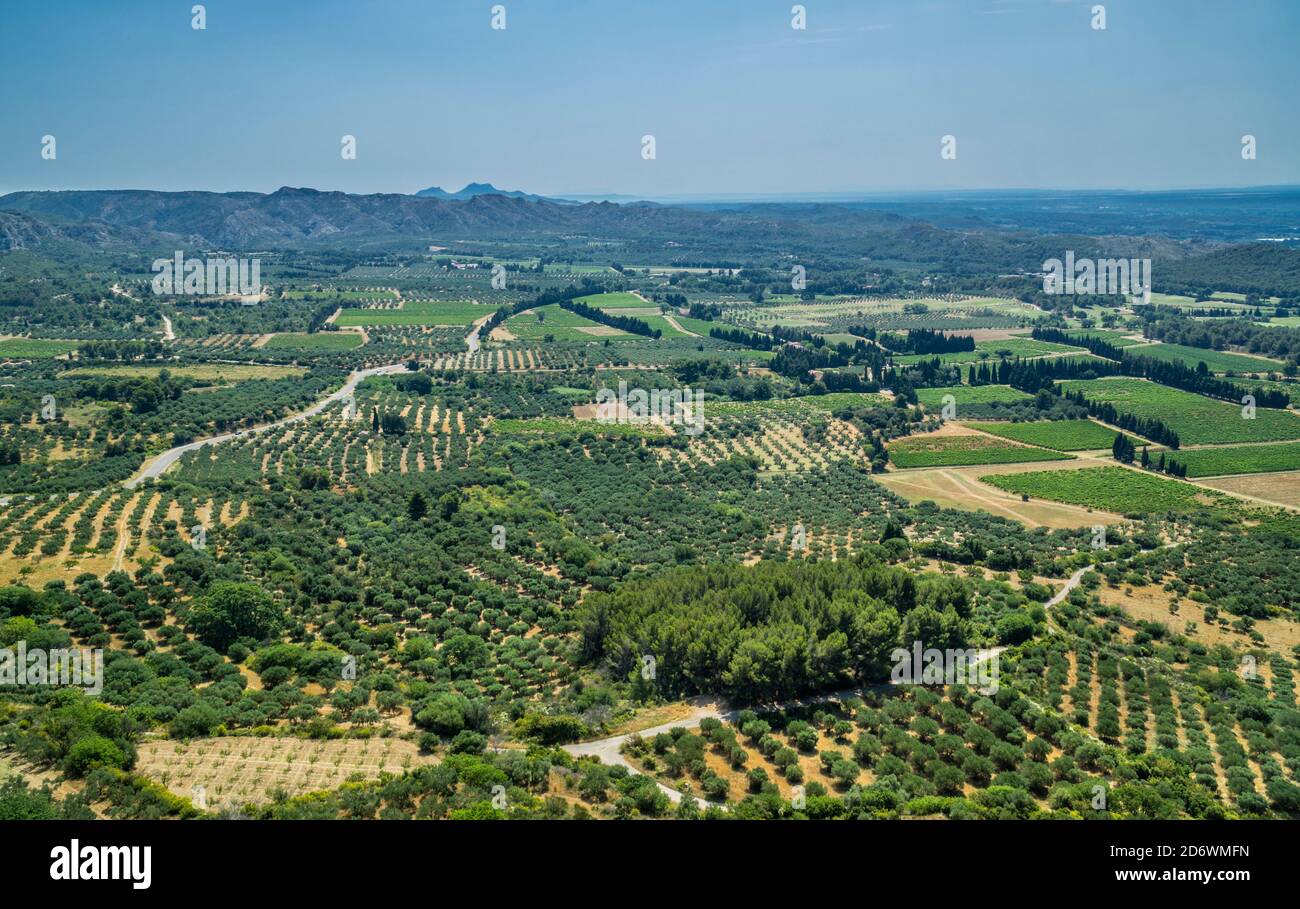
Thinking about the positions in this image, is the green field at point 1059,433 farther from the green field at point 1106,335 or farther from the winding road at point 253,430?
the winding road at point 253,430

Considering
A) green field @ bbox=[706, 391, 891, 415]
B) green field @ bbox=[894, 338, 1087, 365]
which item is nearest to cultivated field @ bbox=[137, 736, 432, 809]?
green field @ bbox=[706, 391, 891, 415]

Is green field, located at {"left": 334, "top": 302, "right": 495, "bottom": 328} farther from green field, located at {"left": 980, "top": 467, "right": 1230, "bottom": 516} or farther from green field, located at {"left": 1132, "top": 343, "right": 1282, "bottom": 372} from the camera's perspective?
green field, located at {"left": 1132, "top": 343, "right": 1282, "bottom": 372}

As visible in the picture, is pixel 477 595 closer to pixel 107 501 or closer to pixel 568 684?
pixel 568 684

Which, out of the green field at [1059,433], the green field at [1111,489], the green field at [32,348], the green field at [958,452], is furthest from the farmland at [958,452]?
the green field at [32,348]

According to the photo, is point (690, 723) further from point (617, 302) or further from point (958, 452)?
point (617, 302)

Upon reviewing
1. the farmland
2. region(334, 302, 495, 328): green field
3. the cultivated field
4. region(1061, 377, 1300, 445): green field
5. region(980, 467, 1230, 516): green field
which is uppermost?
region(334, 302, 495, 328): green field
